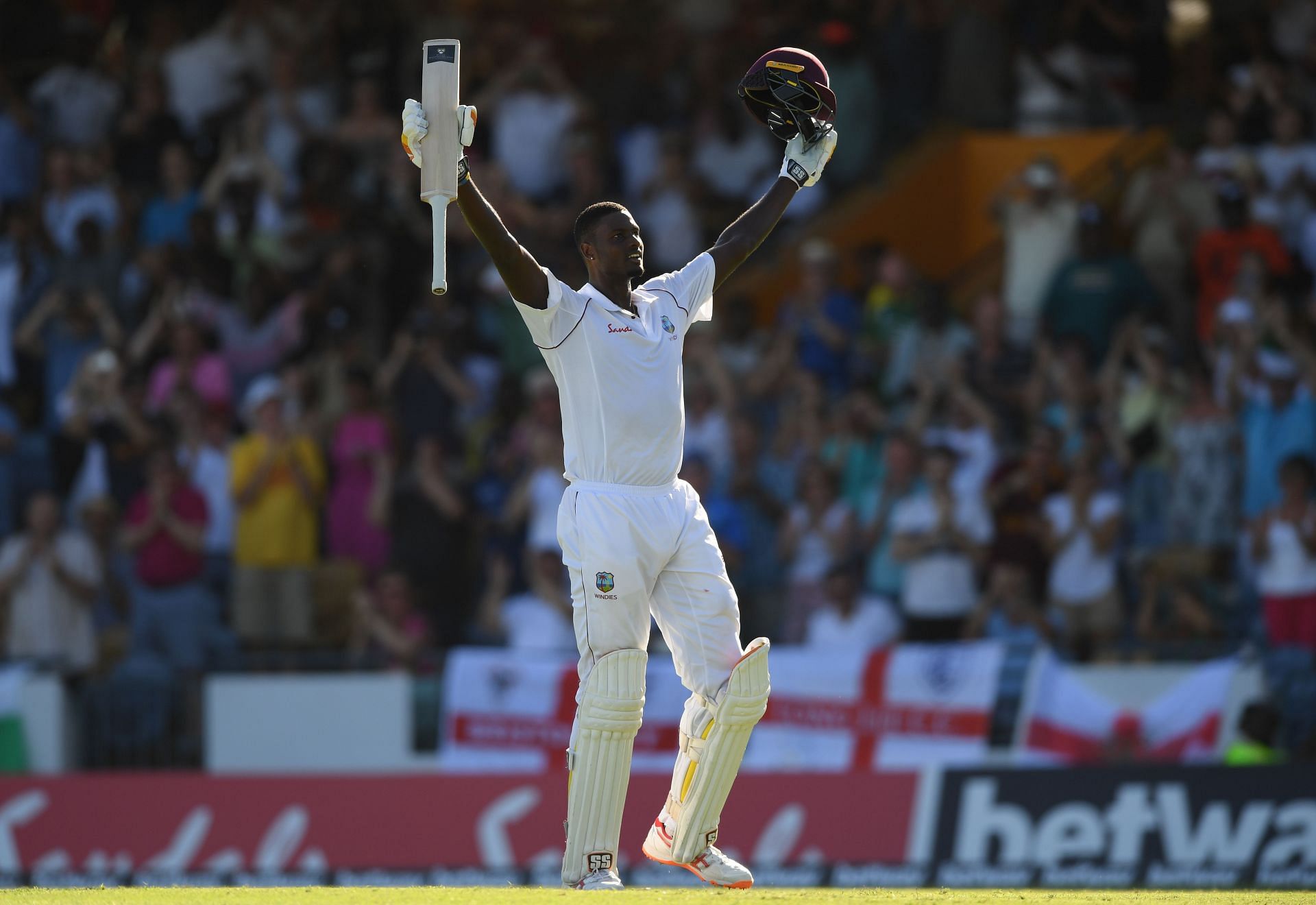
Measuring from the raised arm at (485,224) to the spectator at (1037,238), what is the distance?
8293 mm

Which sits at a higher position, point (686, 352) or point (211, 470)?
point (686, 352)

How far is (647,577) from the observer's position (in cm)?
738

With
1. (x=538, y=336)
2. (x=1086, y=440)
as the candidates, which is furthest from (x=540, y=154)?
(x=538, y=336)

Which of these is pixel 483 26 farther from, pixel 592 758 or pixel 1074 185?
pixel 592 758

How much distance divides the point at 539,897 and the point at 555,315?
6.50ft

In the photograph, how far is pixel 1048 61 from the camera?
16828 mm

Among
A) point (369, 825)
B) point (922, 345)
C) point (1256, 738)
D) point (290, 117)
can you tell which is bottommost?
point (369, 825)

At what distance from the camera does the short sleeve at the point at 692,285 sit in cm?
773

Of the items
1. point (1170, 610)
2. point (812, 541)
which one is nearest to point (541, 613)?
point (812, 541)

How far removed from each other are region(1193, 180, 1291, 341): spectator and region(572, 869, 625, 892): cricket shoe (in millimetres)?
8265

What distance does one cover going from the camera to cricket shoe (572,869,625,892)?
288 inches

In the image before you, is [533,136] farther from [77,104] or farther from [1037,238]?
[1037,238]

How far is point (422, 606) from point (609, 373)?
6.69 m

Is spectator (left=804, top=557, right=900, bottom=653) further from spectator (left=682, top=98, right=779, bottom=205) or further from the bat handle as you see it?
the bat handle
